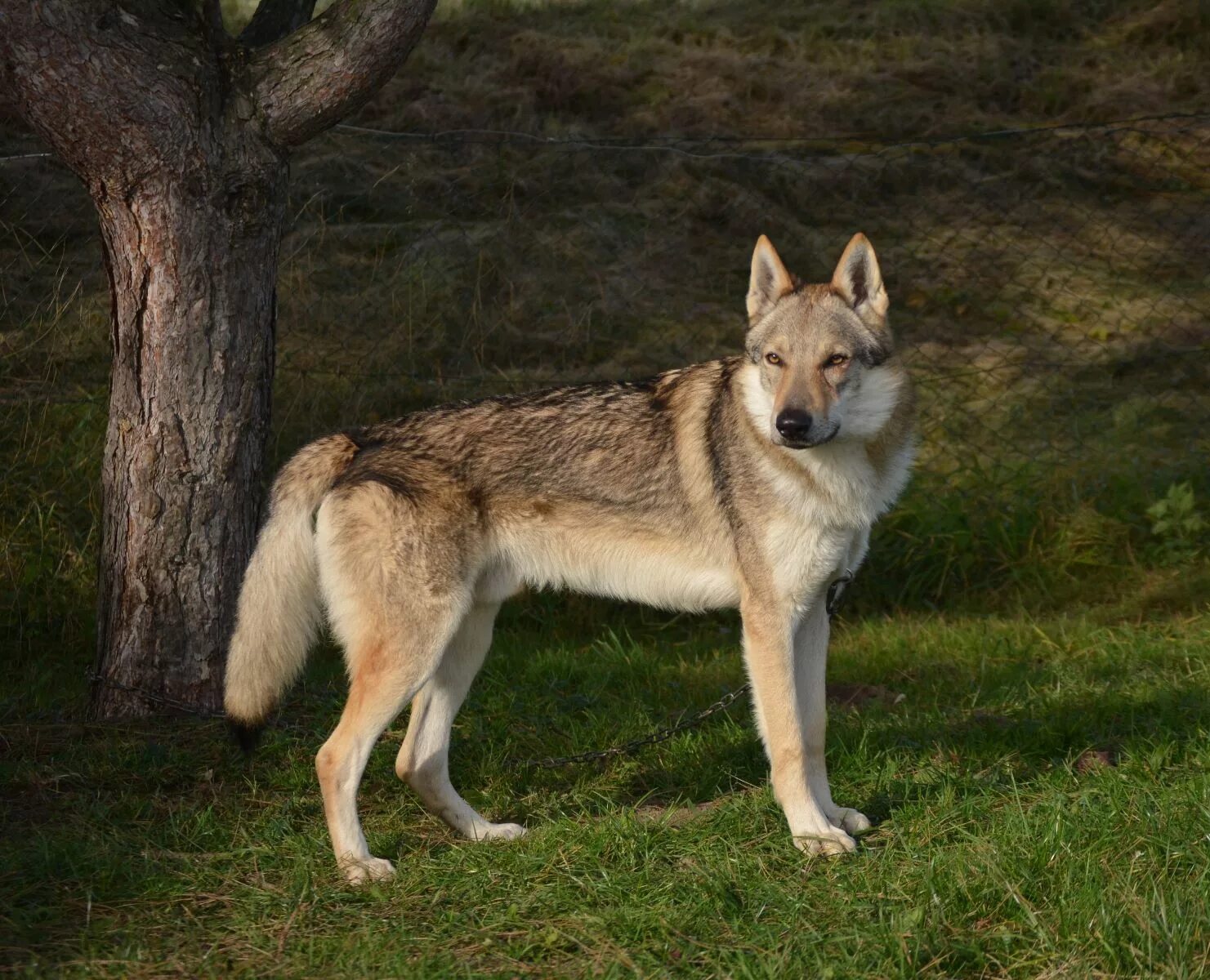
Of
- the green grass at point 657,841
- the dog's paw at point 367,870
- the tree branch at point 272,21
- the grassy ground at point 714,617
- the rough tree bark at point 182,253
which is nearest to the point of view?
the green grass at point 657,841

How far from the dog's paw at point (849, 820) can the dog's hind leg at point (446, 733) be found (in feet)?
3.41

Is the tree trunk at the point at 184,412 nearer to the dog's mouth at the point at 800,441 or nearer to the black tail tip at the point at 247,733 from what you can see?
the black tail tip at the point at 247,733

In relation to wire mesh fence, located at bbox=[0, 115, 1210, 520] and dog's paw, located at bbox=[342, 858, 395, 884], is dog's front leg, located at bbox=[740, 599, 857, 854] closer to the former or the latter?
dog's paw, located at bbox=[342, 858, 395, 884]

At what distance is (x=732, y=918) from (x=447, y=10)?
37.2 ft

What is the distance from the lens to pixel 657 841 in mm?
4016

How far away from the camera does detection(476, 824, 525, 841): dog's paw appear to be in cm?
424

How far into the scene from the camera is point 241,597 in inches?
168

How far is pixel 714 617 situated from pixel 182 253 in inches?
141

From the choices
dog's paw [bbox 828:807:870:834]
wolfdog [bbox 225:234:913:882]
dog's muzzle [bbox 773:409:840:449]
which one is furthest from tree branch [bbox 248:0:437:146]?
dog's paw [bbox 828:807:870:834]

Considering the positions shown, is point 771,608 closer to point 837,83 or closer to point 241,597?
point 241,597

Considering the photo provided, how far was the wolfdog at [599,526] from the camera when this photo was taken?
160 inches

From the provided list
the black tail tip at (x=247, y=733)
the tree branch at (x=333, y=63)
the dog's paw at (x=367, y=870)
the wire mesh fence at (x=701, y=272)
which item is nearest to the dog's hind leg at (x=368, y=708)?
the dog's paw at (x=367, y=870)

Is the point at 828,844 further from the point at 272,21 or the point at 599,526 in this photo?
the point at 272,21

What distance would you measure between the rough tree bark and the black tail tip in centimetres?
114
